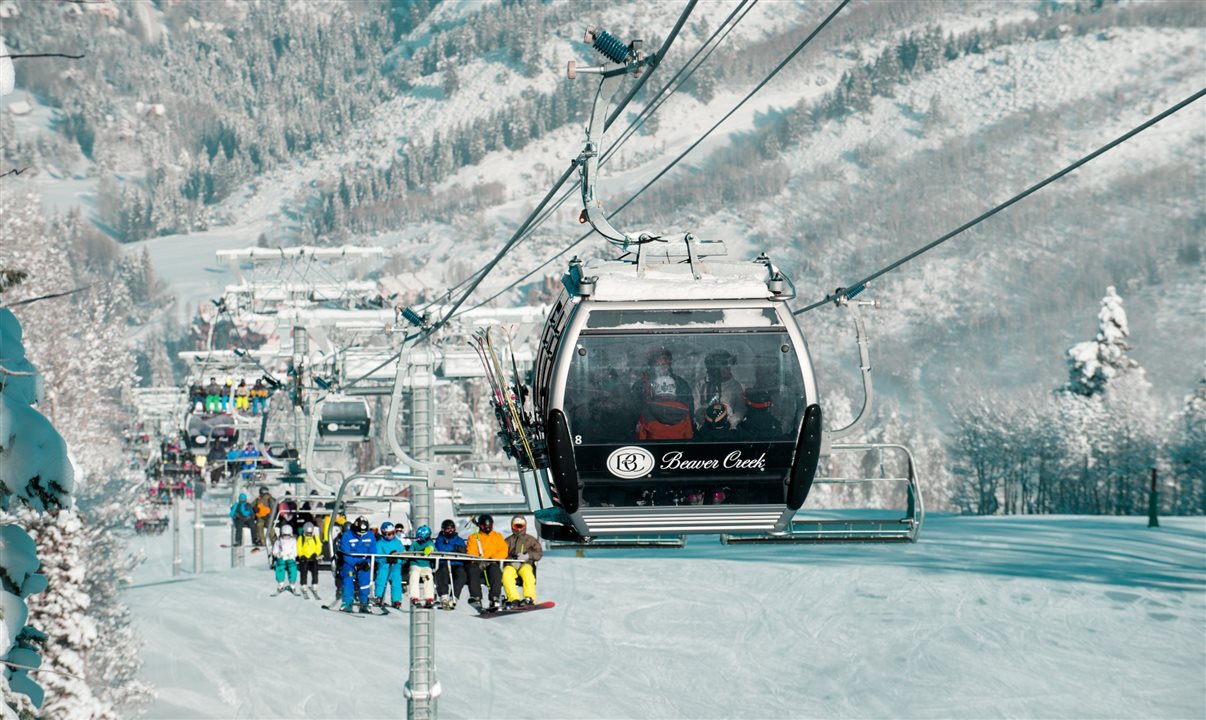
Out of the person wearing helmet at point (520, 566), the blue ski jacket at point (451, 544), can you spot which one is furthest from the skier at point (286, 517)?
the person wearing helmet at point (520, 566)

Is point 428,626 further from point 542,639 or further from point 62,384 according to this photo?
point 62,384

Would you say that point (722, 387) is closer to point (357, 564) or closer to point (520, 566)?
point (520, 566)

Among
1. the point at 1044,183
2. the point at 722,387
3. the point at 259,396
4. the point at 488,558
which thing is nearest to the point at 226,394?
the point at 259,396

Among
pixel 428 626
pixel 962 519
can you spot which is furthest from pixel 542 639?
pixel 962 519

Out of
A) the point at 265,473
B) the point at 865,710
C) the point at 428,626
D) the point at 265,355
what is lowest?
the point at 865,710

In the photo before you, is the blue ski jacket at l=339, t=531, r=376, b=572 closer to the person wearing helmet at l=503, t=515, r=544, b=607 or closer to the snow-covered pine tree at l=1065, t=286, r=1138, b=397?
the person wearing helmet at l=503, t=515, r=544, b=607

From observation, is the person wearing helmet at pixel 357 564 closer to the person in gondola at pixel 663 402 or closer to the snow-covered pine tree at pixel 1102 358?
the person in gondola at pixel 663 402
